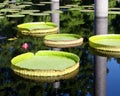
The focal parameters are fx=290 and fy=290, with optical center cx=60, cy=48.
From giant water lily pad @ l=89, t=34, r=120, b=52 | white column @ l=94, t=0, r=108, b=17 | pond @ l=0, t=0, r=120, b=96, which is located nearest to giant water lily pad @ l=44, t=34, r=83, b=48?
pond @ l=0, t=0, r=120, b=96

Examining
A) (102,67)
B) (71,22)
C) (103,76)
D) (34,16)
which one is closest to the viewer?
(103,76)

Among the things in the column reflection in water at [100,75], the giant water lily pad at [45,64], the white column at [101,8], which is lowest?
the column reflection in water at [100,75]

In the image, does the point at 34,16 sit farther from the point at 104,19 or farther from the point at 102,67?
the point at 102,67

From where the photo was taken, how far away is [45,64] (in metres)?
8.45

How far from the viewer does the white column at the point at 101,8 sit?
14696mm

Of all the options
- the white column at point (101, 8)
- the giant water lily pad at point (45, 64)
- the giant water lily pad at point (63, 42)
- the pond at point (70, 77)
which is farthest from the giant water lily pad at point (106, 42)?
the white column at point (101, 8)

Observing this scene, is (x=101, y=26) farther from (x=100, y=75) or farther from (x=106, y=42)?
(x=100, y=75)

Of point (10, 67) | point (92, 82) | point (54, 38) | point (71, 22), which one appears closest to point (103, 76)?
point (92, 82)

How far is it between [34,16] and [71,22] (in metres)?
2.75

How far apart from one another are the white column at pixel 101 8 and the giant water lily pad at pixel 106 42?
13.0 feet

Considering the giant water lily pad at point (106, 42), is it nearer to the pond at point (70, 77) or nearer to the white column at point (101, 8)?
the pond at point (70, 77)

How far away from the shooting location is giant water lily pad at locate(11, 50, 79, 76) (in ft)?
25.3

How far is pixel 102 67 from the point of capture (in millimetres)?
8742

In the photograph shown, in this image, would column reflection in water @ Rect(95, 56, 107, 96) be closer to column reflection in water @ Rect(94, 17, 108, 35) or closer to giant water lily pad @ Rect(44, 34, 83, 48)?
giant water lily pad @ Rect(44, 34, 83, 48)
